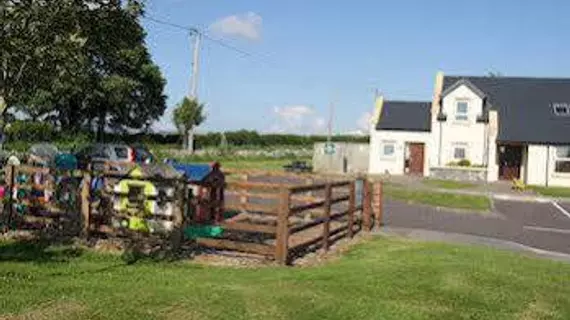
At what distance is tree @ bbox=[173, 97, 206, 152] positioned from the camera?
59.2 meters

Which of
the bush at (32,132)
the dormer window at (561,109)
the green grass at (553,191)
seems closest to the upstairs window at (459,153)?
the green grass at (553,191)

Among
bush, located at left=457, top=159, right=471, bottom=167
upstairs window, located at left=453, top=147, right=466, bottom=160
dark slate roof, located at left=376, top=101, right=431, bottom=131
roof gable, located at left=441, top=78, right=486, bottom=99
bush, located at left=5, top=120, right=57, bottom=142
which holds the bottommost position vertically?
bush, located at left=457, top=159, right=471, bottom=167

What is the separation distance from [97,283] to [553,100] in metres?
44.5

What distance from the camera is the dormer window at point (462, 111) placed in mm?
47656

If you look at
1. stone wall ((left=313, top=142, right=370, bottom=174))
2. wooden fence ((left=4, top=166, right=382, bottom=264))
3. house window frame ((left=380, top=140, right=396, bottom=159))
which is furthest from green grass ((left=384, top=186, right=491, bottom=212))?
stone wall ((left=313, top=142, right=370, bottom=174))

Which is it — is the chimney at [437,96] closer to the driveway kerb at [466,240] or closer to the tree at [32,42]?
the driveway kerb at [466,240]

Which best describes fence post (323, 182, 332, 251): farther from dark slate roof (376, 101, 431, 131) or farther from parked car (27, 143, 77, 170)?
dark slate roof (376, 101, 431, 131)

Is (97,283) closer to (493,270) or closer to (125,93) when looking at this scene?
(493,270)

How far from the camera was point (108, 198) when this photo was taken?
45.6ft

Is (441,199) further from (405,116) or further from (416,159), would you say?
(405,116)

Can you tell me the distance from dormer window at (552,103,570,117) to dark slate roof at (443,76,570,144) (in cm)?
25

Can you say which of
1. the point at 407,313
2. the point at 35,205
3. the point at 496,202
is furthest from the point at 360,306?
the point at 496,202

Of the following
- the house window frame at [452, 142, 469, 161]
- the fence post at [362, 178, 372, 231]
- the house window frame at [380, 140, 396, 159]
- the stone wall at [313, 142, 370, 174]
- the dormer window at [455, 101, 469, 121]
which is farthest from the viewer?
the stone wall at [313, 142, 370, 174]

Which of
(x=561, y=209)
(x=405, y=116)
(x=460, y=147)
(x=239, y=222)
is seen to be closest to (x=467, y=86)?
(x=460, y=147)
